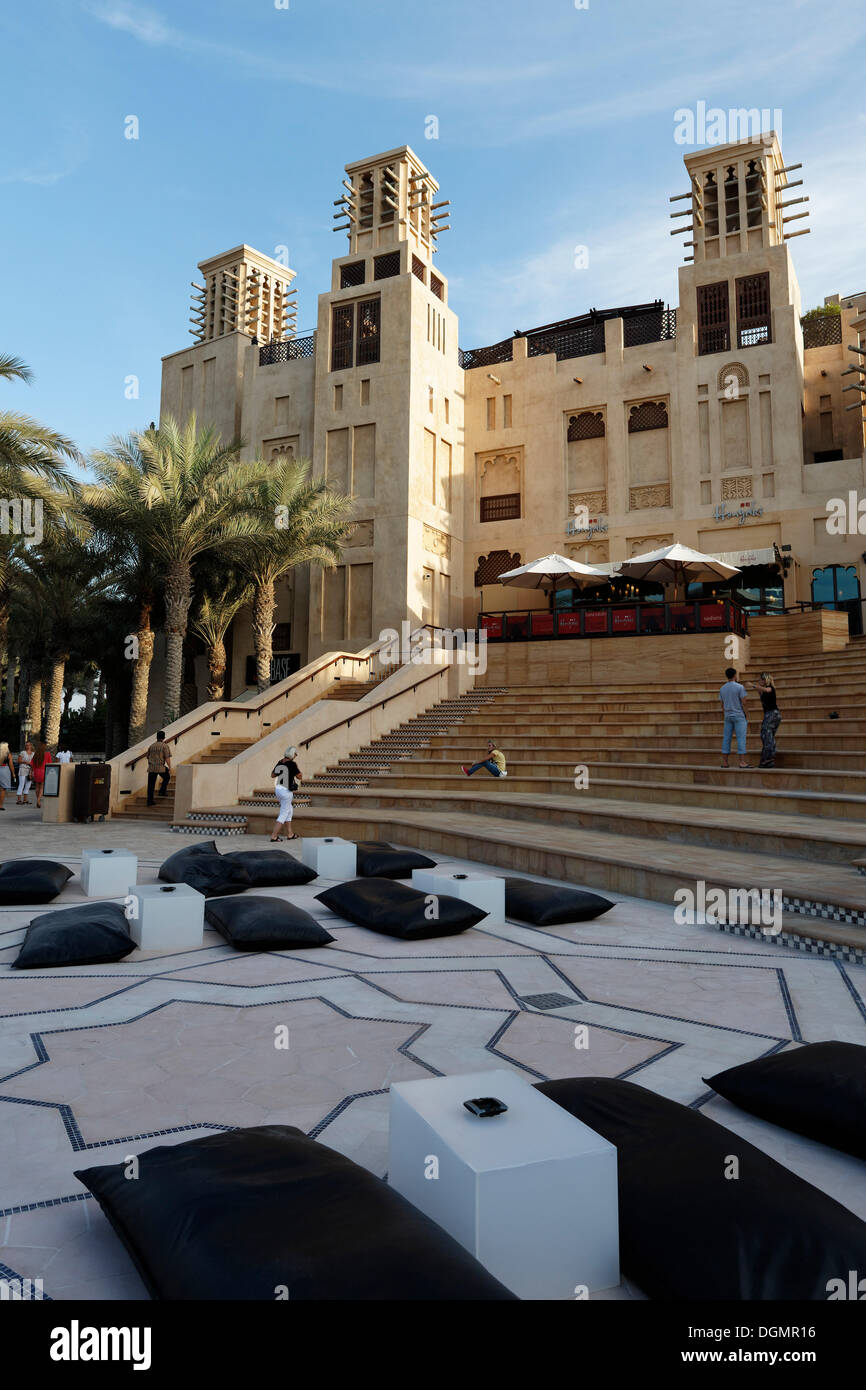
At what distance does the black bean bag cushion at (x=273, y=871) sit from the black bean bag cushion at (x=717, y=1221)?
5.44m

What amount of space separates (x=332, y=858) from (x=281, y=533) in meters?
14.3

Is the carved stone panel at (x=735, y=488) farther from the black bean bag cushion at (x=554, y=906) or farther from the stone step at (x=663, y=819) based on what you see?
the black bean bag cushion at (x=554, y=906)

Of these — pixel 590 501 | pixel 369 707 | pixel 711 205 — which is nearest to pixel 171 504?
pixel 369 707

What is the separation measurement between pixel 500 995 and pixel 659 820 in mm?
4939

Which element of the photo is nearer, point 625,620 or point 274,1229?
point 274,1229

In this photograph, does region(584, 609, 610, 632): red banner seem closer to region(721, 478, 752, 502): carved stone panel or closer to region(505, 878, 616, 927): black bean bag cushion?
region(721, 478, 752, 502): carved stone panel

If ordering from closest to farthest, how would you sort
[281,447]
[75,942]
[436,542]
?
[75,942]
[436,542]
[281,447]

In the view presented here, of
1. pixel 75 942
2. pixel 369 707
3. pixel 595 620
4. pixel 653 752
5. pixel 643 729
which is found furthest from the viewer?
pixel 595 620

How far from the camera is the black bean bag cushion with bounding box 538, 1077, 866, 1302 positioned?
1.82 meters

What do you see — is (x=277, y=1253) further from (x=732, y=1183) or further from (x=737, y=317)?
(x=737, y=317)

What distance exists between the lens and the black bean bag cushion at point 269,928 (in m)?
5.41

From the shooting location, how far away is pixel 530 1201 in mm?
2061

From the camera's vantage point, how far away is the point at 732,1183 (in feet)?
6.81

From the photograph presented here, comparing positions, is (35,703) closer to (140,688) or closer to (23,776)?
(140,688)
